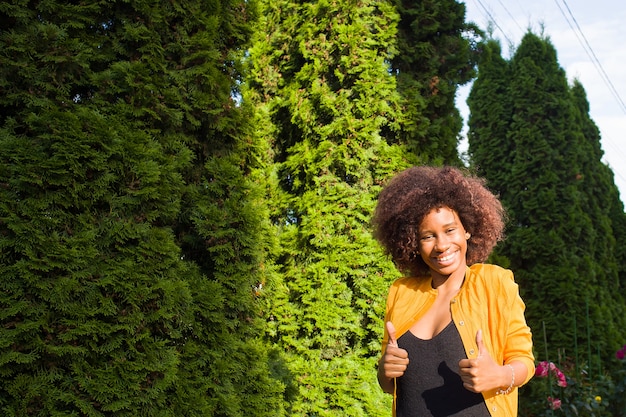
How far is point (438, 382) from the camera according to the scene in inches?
74.4

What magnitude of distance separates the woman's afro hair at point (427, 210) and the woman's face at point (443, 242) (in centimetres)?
4

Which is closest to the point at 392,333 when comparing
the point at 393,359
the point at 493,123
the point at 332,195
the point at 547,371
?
the point at 393,359

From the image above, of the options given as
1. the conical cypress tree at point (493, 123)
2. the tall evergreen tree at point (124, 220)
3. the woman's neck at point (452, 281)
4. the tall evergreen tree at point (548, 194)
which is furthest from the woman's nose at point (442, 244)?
the conical cypress tree at point (493, 123)

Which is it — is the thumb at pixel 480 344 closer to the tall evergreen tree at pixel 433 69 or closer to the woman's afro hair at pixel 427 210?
the woman's afro hair at pixel 427 210

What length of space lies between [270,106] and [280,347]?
2045 millimetres

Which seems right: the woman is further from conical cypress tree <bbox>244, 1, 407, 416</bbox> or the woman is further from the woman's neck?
conical cypress tree <bbox>244, 1, 407, 416</bbox>

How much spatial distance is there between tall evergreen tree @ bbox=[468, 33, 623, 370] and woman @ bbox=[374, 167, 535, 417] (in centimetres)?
455

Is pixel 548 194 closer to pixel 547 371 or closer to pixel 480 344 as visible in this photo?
pixel 547 371

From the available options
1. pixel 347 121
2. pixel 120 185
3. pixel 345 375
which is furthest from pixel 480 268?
pixel 347 121

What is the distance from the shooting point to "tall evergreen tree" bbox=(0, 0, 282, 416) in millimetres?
2381

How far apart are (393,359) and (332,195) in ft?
8.63

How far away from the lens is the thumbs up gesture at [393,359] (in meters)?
1.91

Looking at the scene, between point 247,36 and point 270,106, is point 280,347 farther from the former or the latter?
point 247,36

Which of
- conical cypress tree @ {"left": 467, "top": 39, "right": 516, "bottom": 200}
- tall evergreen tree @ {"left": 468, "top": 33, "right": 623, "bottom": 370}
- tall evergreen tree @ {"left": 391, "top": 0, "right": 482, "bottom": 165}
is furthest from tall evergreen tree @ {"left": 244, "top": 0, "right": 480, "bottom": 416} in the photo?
conical cypress tree @ {"left": 467, "top": 39, "right": 516, "bottom": 200}
